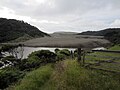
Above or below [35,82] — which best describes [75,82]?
above

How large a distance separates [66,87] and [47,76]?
10.3ft

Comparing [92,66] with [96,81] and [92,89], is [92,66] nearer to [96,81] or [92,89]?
[96,81]

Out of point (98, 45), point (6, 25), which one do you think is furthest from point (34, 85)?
point (6, 25)

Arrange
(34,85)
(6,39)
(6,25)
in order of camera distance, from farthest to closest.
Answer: (6,25), (6,39), (34,85)

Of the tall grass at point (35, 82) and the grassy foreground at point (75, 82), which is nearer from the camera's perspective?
the grassy foreground at point (75, 82)

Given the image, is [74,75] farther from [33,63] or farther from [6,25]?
[6,25]

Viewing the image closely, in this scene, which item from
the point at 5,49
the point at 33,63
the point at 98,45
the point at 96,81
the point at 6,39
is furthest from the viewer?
the point at 6,39

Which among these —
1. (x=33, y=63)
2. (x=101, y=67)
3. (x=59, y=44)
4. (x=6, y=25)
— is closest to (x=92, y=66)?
(x=101, y=67)

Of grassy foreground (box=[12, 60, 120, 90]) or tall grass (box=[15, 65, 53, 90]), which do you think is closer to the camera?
grassy foreground (box=[12, 60, 120, 90])

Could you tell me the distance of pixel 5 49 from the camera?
1245 inches

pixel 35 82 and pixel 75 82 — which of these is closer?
pixel 75 82

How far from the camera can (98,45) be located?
6550 cm

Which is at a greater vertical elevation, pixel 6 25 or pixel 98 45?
pixel 6 25

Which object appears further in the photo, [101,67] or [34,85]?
[101,67]
